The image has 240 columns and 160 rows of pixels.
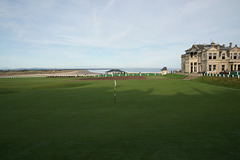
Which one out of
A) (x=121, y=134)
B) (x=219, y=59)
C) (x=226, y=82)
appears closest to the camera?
(x=121, y=134)

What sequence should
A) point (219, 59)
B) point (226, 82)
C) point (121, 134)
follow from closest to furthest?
point (121, 134)
point (226, 82)
point (219, 59)

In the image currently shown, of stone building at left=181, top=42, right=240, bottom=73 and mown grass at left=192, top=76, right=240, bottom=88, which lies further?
stone building at left=181, top=42, right=240, bottom=73

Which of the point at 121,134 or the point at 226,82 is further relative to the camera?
the point at 226,82

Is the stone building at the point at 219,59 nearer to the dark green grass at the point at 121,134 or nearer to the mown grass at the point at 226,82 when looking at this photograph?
the mown grass at the point at 226,82

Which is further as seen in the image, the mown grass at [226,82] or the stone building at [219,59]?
the stone building at [219,59]

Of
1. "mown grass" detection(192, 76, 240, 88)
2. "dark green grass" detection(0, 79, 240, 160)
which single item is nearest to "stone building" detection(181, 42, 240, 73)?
"mown grass" detection(192, 76, 240, 88)

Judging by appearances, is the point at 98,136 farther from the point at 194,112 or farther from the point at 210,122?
the point at 194,112

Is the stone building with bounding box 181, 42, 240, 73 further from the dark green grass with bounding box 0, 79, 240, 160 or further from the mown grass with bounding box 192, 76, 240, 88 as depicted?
the dark green grass with bounding box 0, 79, 240, 160

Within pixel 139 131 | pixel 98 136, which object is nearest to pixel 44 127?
pixel 98 136

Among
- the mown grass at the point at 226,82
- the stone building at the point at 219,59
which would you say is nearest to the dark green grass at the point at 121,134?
the mown grass at the point at 226,82

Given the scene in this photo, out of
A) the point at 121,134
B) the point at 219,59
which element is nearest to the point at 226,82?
the point at 219,59

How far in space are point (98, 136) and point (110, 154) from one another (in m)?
1.83

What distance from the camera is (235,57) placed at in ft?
163

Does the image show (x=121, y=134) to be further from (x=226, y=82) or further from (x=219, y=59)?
(x=219, y=59)
